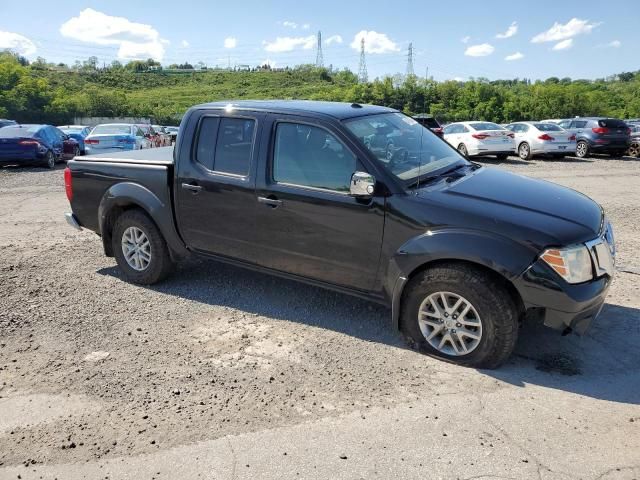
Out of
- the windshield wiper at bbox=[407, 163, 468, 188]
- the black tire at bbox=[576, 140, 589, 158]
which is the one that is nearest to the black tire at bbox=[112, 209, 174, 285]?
the windshield wiper at bbox=[407, 163, 468, 188]

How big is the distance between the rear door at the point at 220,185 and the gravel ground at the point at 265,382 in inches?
25.8

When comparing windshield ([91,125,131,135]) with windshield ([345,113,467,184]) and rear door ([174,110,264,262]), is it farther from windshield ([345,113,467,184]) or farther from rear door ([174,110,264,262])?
windshield ([345,113,467,184])

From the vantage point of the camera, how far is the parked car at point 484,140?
19.4 m

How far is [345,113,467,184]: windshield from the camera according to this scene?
423cm

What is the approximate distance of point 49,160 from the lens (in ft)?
54.1

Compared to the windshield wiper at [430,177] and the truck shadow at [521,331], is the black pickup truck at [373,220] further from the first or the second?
the truck shadow at [521,331]

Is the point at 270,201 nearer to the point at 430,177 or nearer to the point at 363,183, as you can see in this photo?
the point at 363,183

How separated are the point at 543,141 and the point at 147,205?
Answer: 1840 cm

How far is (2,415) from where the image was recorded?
133 inches

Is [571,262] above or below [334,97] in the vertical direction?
below

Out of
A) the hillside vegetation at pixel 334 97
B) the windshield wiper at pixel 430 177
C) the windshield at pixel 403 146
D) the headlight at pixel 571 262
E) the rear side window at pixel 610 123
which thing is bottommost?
the headlight at pixel 571 262

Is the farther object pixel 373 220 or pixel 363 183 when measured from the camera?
pixel 373 220

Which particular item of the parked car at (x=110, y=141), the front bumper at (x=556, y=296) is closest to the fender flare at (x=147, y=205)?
the front bumper at (x=556, y=296)

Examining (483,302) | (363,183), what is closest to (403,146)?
(363,183)
